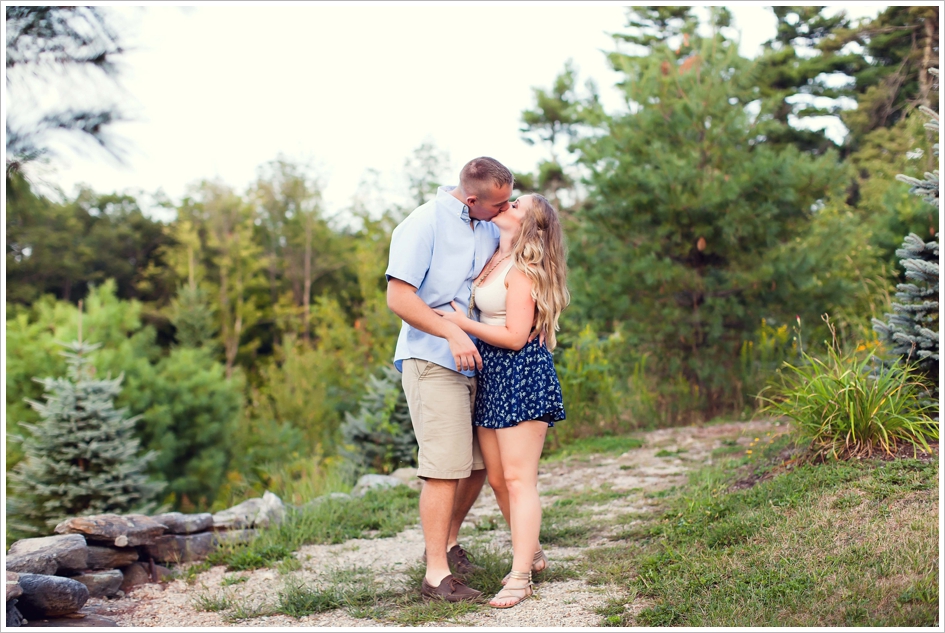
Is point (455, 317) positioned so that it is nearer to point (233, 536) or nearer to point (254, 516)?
point (233, 536)

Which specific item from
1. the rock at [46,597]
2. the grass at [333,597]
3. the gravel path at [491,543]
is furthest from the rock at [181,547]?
the grass at [333,597]

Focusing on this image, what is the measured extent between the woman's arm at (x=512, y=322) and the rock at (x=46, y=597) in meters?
1.98

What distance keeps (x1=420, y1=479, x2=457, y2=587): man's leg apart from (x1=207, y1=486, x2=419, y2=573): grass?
1.06 m

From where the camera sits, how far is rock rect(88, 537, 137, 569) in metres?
3.88

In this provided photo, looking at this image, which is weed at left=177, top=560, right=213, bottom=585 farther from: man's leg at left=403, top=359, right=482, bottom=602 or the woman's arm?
the woman's arm

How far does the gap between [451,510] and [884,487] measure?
204 centimetres

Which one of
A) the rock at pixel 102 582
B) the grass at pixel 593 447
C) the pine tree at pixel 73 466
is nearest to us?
the rock at pixel 102 582

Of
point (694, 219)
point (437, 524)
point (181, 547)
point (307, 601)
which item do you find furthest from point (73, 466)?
point (694, 219)

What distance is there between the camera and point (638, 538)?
3816 mm

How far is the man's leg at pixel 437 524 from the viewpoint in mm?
3158

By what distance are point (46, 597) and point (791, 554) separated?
3.10m

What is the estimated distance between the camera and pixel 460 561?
136 inches

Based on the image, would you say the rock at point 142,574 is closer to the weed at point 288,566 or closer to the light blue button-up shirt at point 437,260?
the weed at point 288,566

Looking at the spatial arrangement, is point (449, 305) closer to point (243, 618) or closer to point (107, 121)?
point (243, 618)
